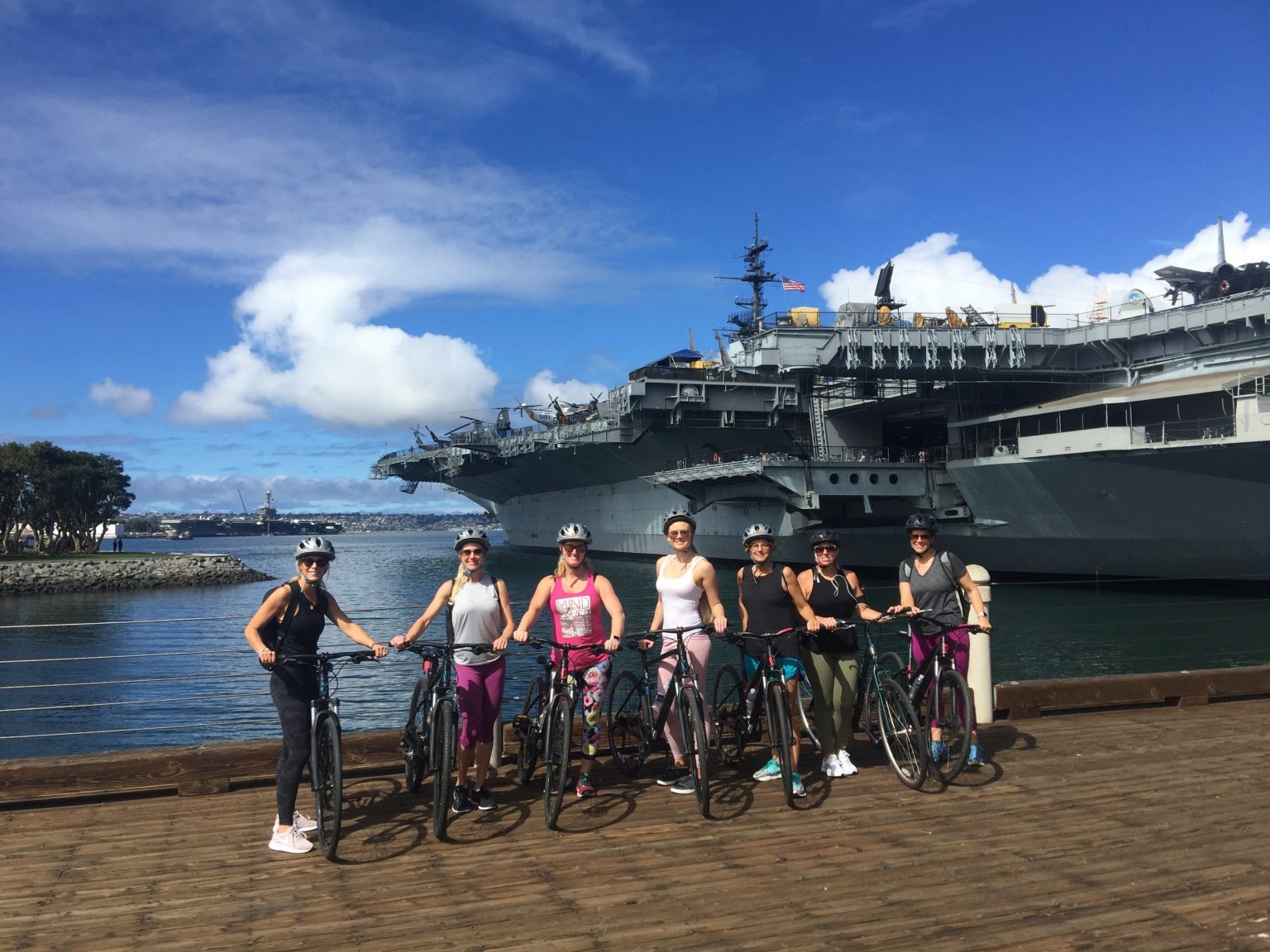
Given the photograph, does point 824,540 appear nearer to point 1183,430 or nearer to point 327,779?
point 327,779

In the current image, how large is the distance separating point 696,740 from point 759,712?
1235 millimetres

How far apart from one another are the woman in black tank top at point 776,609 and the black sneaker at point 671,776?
0.48 m

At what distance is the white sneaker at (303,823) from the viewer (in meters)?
4.51

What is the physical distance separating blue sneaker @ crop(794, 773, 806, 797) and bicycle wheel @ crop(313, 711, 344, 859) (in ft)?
8.62

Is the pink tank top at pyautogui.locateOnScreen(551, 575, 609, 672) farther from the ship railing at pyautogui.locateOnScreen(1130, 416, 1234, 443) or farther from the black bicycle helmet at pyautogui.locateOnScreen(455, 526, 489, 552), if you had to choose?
the ship railing at pyautogui.locateOnScreen(1130, 416, 1234, 443)

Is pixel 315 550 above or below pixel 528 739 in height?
above

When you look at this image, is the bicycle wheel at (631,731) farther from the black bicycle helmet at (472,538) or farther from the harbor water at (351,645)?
the harbor water at (351,645)

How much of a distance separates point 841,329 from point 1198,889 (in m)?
27.4

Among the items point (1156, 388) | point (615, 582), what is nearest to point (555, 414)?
point (615, 582)

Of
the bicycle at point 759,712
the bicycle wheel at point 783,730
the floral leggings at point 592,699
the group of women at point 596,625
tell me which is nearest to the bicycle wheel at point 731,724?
the bicycle at point 759,712

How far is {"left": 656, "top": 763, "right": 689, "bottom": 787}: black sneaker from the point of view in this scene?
5.48 meters

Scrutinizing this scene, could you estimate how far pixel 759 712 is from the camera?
235 inches

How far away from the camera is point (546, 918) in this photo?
11.7 ft

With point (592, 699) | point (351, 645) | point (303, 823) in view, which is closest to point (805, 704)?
point (592, 699)
